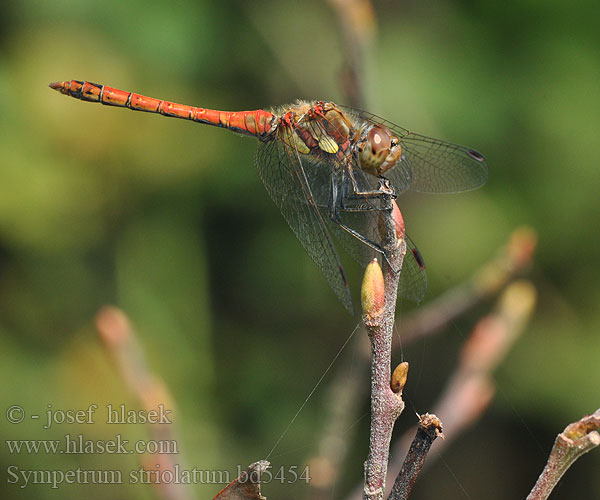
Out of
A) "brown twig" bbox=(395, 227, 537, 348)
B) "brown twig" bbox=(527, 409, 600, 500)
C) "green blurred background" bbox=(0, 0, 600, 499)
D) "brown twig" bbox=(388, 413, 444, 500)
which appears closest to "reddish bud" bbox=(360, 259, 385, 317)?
"brown twig" bbox=(388, 413, 444, 500)

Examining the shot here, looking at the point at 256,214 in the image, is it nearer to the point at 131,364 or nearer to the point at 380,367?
the point at 131,364

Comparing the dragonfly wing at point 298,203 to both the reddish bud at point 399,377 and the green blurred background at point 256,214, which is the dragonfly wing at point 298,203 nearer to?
the green blurred background at point 256,214

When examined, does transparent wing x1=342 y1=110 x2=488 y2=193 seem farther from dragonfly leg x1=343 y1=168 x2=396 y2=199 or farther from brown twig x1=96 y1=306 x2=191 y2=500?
brown twig x1=96 y1=306 x2=191 y2=500

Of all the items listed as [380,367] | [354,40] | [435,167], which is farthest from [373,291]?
[435,167]

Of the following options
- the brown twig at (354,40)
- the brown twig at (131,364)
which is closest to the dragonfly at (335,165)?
the brown twig at (354,40)

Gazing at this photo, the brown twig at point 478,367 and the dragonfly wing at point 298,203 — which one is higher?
the dragonfly wing at point 298,203

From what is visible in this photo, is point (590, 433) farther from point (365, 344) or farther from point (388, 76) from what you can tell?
point (388, 76)
